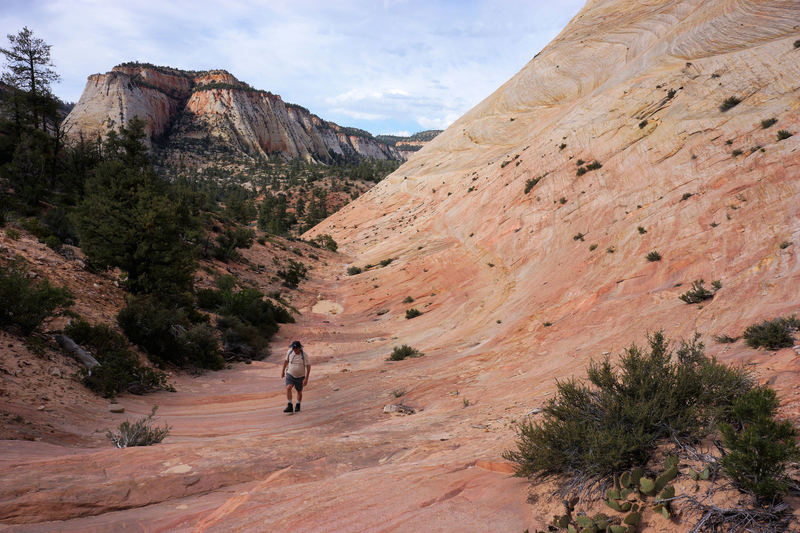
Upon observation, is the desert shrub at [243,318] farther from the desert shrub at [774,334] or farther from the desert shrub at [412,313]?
the desert shrub at [774,334]

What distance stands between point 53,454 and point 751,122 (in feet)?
75.4

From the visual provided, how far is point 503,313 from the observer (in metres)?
16.4

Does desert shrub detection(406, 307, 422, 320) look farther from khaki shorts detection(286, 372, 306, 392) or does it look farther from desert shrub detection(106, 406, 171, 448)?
desert shrub detection(106, 406, 171, 448)

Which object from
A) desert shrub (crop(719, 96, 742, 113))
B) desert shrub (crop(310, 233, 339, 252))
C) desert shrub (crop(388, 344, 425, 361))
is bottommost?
desert shrub (crop(388, 344, 425, 361))

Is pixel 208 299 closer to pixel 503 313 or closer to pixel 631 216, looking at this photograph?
pixel 503 313

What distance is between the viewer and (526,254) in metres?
21.0

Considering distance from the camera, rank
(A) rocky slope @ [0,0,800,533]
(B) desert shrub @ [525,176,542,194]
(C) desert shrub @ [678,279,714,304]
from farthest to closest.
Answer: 1. (B) desert shrub @ [525,176,542,194]
2. (C) desert shrub @ [678,279,714,304]
3. (A) rocky slope @ [0,0,800,533]

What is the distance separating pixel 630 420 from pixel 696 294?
320 inches

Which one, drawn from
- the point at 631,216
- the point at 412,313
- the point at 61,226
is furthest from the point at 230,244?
the point at 631,216

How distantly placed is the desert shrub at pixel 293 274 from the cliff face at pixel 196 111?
93.7 meters

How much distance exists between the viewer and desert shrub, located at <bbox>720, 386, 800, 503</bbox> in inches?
104

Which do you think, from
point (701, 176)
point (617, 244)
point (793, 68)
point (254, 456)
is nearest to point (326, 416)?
point (254, 456)

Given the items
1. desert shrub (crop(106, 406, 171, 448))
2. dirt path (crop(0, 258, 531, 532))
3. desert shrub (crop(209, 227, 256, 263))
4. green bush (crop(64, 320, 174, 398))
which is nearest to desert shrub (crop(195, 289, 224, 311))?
green bush (crop(64, 320, 174, 398))

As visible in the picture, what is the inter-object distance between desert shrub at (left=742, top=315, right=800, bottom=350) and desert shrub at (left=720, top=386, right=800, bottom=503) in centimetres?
501
